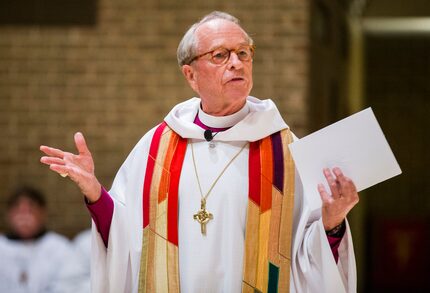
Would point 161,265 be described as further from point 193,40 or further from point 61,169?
point 193,40

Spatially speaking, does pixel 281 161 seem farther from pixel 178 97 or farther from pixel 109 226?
pixel 178 97

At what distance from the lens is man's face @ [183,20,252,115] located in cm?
326

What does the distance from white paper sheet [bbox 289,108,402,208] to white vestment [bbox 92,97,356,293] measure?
19 cm

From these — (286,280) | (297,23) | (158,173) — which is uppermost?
(297,23)

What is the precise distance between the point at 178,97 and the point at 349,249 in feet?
14.1

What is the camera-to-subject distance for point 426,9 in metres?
13.3

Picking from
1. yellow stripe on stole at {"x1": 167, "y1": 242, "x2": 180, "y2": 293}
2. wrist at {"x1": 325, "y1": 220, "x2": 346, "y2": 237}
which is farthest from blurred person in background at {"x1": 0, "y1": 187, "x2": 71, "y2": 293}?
wrist at {"x1": 325, "y1": 220, "x2": 346, "y2": 237}

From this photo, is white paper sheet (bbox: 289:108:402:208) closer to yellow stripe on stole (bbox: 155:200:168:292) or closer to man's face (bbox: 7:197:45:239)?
yellow stripe on stole (bbox: 155:200:168:292)

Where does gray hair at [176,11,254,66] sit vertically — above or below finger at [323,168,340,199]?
above

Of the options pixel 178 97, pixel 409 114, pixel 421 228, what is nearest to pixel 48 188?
pixel 178 97

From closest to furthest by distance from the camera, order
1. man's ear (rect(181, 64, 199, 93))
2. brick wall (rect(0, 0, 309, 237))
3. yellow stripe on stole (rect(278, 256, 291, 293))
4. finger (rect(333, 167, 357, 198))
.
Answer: finger (rect(333, 167, 357, 198)) → yellow stripe on stole (rect(278, 256, 291, 293)) → man's ear (rect(181, 64, 199, 93)) → brick wall (rect(0, 0, 309, 237))

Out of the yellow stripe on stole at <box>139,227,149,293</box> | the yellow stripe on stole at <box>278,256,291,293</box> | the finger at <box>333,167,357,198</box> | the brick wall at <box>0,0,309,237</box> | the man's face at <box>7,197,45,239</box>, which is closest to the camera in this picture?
the finger at <box>333,167,357,198</box>

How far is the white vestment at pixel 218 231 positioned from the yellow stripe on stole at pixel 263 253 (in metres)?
0.07

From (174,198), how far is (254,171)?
32cm
